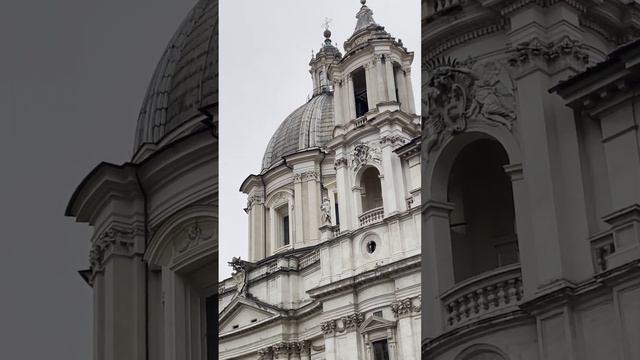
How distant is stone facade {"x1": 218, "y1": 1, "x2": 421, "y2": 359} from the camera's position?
132 cm

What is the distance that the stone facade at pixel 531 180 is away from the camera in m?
4.61

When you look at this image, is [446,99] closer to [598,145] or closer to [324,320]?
[598,145]

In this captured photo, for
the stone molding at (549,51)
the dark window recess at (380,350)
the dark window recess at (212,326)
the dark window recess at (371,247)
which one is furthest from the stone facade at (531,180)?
the dark window recess at (380,350)

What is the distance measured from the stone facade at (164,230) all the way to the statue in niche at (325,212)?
33 centimetres

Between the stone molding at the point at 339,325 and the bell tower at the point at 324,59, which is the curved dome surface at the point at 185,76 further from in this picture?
the stone molding at the point at 339,325

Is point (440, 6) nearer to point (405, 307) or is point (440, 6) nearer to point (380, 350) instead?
point (405, 307)

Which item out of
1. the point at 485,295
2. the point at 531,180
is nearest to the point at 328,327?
the point at 485,295

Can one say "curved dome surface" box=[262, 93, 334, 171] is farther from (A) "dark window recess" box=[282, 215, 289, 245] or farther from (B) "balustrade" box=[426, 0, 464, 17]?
(B) "balustrade" box=[426, 0, 464, 17]

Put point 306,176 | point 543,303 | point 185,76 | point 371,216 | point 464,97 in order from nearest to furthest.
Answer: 1. point 371,216
2. point 306,176
3. point 185,76
4. point 543,303
5. point 464,97

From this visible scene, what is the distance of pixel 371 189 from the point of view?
4.75 ft

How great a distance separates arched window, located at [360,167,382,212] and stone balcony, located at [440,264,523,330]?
330 centimetres

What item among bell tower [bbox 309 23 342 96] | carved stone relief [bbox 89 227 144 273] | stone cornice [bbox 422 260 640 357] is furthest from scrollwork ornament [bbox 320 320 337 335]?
stone cornice [bbox 422 260 640 357]

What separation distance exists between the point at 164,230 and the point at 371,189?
851mm

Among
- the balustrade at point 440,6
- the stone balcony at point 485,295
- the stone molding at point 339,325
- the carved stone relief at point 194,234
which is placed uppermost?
the balustrade at point 440,6
